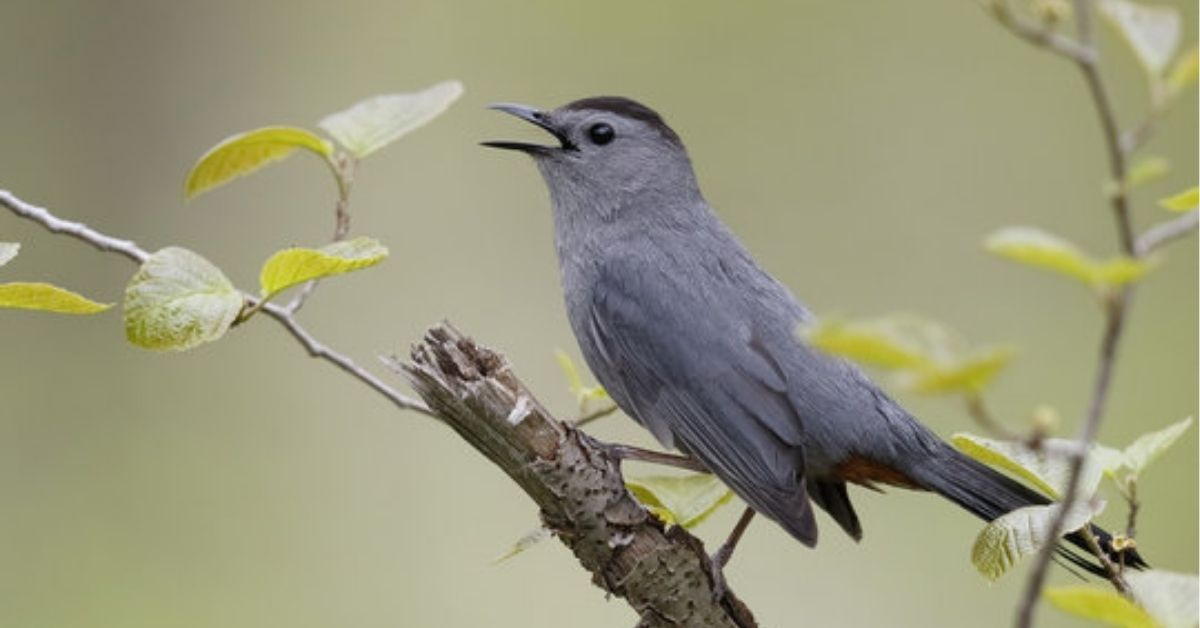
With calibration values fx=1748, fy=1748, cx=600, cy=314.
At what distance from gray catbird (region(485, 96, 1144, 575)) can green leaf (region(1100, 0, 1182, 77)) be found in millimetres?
1138

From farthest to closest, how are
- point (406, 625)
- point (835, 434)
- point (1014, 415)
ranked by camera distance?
point (1014, 415) < point (406, 625) < point (835, 434)

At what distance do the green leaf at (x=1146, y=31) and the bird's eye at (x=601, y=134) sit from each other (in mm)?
1827

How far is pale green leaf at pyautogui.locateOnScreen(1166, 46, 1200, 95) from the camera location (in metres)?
1.18

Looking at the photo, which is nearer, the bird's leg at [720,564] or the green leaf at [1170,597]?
the green leaf at [1170,597]

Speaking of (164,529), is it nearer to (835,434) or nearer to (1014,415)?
(1014,415)

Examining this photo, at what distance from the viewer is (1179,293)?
5.45 m

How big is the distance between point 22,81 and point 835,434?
12.8 feet

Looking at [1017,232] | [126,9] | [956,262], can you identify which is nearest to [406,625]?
[956,262]

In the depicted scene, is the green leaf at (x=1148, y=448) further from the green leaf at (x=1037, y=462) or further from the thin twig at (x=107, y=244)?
the thin twig at (x=107, y=244)

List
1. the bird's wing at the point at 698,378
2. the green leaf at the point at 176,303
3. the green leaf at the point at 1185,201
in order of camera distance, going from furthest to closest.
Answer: the bird's wing at the point at 698,378 < the green leaf at the point at 176,303 < the green leaf at the point at 1185,201

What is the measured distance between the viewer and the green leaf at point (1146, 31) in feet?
4.04

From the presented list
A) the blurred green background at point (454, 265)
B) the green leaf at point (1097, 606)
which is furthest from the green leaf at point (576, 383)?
the blurred green background at point (454, 265)

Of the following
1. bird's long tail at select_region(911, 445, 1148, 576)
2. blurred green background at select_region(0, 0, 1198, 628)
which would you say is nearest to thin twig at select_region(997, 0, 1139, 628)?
bird's long tail at select_region(911, 445, 1148, 576)

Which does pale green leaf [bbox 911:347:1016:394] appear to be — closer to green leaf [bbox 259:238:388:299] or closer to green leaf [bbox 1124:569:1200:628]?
green leaf [bbox 1124:569:1200:628]
